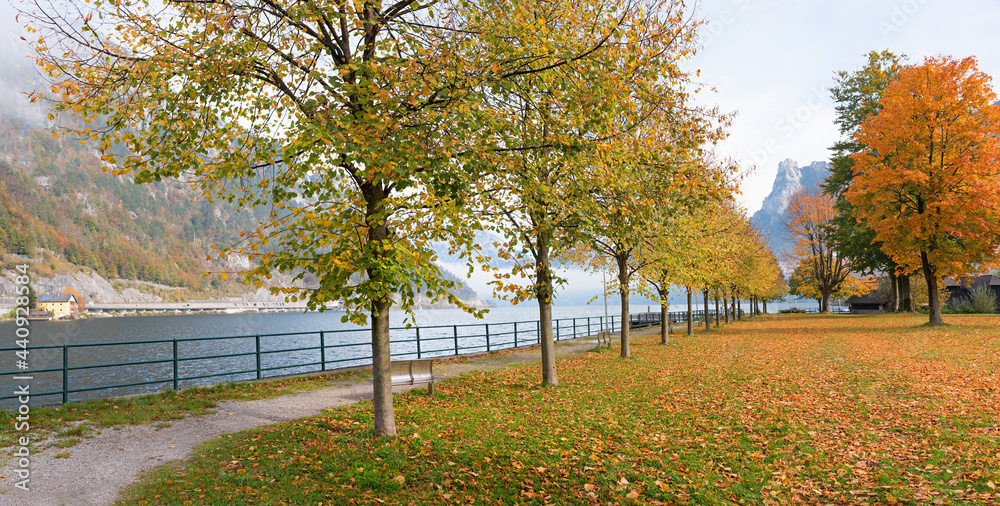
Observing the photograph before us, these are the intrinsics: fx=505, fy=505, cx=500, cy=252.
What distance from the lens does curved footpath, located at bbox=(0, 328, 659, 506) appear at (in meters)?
4.86

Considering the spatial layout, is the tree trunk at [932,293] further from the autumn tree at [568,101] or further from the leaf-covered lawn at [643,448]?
the autumn tree at [568,101]

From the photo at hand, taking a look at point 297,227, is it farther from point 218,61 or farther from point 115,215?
point 115,215

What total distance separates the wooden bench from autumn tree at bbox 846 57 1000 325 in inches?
853

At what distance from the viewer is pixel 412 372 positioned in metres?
9.37

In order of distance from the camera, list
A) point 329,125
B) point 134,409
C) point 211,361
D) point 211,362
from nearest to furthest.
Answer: point 329,125 < point 134,409 < point 211,362 < point 211,361

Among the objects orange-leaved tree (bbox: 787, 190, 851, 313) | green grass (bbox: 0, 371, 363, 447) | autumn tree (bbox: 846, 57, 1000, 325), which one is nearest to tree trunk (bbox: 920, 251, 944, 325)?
autumn tree (bbox: 846, 57, 1000, 325)

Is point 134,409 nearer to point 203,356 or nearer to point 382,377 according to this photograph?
point 382,377

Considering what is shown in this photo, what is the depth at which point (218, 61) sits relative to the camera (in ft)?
17.8

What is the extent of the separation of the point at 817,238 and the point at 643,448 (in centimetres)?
5253

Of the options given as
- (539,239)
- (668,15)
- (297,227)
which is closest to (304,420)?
(297,227)

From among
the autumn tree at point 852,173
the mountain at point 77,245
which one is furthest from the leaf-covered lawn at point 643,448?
the mountain at point 77,245

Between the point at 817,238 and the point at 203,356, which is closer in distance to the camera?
the point at 203,356

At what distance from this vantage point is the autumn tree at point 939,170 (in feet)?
67.1

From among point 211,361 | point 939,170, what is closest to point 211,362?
point 211,361
